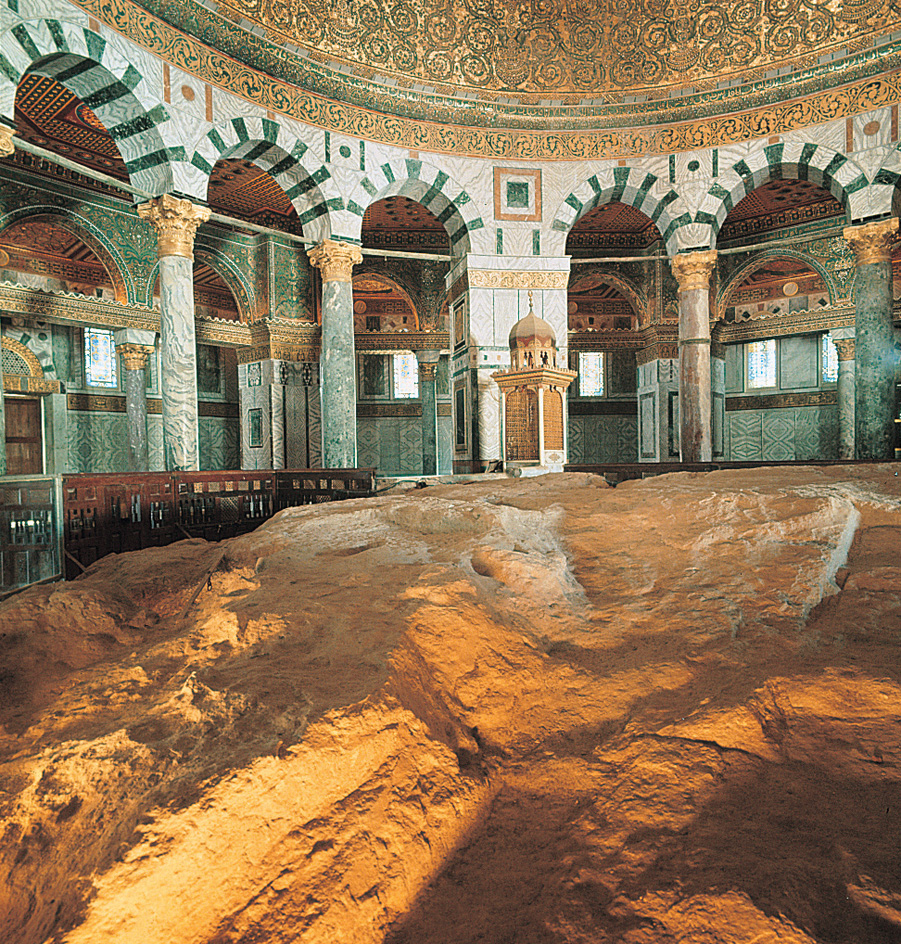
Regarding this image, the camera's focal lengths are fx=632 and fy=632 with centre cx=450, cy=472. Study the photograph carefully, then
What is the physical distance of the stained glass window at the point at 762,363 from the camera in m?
18.8

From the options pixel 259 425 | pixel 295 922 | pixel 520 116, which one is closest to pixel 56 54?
pixel 520 116

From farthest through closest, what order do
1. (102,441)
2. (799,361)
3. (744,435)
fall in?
(744,435)
(799,361)
(102,441)

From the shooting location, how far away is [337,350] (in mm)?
11688

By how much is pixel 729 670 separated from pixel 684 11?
1438 cm

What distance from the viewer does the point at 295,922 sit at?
45.1 inches

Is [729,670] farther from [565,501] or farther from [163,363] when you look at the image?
[163,363]

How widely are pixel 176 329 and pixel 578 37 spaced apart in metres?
9.66

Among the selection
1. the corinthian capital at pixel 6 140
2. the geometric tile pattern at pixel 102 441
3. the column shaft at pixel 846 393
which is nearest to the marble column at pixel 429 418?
the geometric tile pattern at pixel 102 441

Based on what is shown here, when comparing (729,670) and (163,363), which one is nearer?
(729,670)

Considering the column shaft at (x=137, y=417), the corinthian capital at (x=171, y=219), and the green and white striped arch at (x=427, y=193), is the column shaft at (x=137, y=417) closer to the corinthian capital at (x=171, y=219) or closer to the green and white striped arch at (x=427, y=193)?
the corinthian capital at (x=171, y=219)

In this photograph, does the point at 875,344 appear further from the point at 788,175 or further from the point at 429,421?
the point at 429,421

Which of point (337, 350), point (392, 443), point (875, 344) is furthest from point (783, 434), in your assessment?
point (337, 350)

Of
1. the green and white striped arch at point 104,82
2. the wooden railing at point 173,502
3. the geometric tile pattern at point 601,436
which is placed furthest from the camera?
the geometric tile pattern at point 601,436

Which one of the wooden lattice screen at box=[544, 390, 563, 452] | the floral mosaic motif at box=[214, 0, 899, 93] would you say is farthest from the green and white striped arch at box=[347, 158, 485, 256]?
the wooden lattice screen at box=[544, 390, 563, 452]
